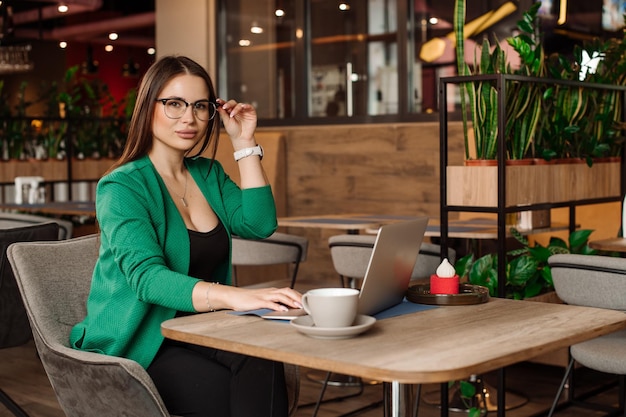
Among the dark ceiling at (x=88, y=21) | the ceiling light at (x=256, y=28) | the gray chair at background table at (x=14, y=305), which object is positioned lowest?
the gray chair at background table at (x=14, y=305)

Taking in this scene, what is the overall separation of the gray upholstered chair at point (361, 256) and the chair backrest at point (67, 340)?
1.55m

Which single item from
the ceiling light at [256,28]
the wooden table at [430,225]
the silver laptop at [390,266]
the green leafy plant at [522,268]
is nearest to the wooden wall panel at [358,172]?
the ceiling light at [256,28]

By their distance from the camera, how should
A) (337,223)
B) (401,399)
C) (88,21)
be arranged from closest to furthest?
1. (401,399)
2. (337,223)
3. (88,21)

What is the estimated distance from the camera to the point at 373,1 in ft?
21.5

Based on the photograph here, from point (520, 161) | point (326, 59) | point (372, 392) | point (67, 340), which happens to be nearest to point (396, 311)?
point (67, 340)

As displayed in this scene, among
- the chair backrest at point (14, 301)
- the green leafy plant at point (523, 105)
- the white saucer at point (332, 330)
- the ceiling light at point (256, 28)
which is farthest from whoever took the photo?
the ceiling light at point (256, 28)

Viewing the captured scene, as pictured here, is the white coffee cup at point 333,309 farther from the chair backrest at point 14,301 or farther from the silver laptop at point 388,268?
the chair backrest at point 14,301

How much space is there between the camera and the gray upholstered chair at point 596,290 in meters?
2.91

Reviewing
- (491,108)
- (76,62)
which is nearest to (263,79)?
(491,108)

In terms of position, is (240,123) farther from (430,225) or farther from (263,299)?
(430,225)

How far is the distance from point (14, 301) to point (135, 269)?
5.82ft

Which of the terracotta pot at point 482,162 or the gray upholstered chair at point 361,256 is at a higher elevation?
the terracotta pot at point 482,162

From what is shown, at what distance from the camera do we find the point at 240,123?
260 cm

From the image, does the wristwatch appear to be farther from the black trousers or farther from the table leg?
the table leg
